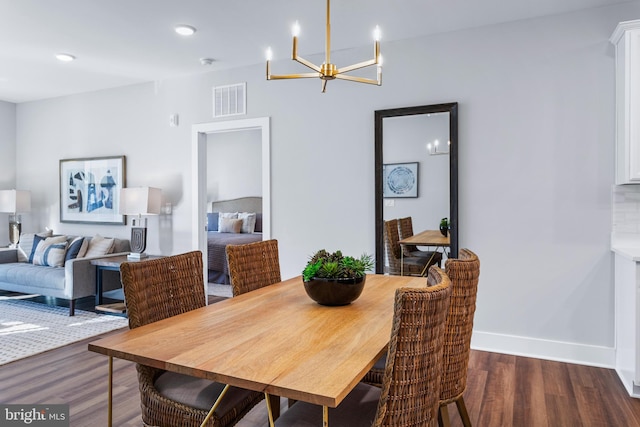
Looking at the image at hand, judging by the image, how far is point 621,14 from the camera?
10.1 feet

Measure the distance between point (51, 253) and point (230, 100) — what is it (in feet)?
9.06

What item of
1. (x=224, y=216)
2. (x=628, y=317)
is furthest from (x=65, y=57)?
(x=628, y=317)

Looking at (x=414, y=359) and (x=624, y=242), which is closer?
(x=414, y=359)

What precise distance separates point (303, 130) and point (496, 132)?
1777 millimetres

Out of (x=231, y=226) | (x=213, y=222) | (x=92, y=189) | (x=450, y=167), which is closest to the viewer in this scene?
(x=450, y=167)

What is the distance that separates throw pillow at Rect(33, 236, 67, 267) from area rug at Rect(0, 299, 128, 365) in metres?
0.50

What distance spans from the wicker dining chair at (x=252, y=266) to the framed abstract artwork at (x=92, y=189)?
11.6ft

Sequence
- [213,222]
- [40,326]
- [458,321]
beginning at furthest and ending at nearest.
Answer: [213,222]
[40,326]
[458,321]

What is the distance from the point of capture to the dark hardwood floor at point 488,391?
235cm

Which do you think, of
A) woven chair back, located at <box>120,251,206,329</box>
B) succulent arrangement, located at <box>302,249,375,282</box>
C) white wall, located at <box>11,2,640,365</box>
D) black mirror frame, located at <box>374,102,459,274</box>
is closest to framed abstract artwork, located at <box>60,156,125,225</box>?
white wall, located at <box>11,2,640,365</box>

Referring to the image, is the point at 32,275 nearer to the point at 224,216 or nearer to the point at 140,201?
the point at 140,201

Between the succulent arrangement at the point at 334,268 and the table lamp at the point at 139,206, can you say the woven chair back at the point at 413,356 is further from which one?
the table lamp at the point at 139,206

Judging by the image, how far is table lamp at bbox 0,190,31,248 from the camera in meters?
5.71

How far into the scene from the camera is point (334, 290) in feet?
5.92
